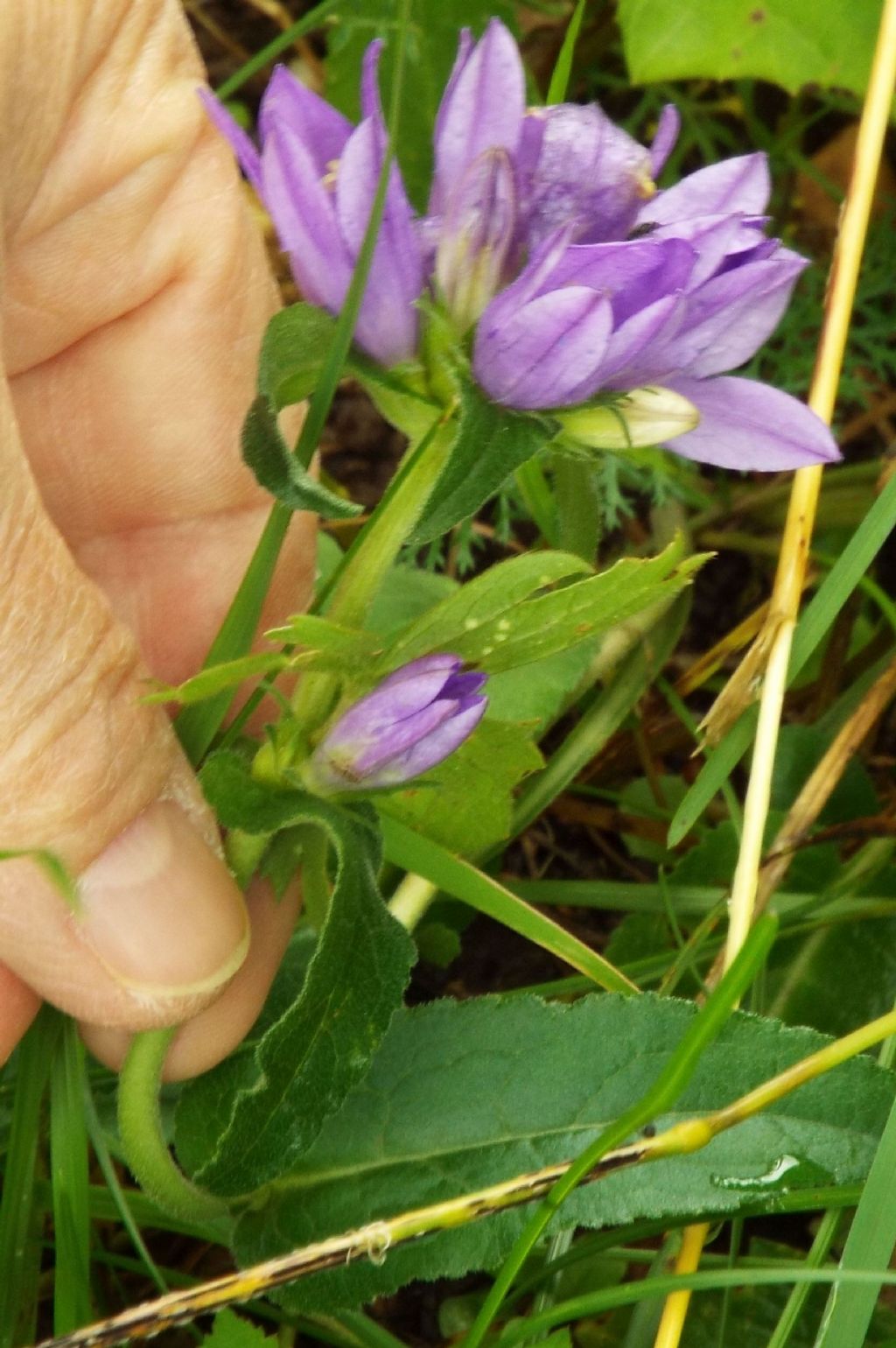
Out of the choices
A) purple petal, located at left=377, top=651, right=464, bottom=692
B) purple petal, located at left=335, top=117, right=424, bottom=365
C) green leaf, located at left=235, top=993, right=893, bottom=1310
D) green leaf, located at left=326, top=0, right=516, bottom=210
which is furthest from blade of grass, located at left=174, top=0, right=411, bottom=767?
green leaf, located at left=326, top=0, right=516, bottom=210

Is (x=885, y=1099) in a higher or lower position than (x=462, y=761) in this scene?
lower

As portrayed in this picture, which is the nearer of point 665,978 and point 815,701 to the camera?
point 665,978

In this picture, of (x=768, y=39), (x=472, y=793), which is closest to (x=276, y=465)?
(x=472, y=793)

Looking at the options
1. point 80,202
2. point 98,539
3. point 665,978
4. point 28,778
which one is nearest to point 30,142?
point 80,202

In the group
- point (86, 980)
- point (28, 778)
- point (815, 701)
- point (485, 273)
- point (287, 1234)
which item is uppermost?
point (485, 273)

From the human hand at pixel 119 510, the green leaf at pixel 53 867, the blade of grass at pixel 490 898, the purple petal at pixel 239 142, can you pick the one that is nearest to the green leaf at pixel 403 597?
the human hand at pixel 119 510

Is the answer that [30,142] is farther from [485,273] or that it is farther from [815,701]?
[815,701]
